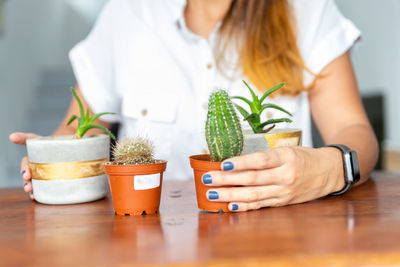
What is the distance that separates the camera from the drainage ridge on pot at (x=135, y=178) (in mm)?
659

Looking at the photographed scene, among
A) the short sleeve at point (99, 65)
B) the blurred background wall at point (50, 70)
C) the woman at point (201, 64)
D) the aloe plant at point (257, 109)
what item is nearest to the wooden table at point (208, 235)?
the aloe plant at point (257, 109)

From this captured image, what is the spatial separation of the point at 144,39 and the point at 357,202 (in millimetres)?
858

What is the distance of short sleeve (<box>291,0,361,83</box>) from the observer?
1.21 metres

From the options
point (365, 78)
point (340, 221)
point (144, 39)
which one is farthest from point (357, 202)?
point (365, 78)

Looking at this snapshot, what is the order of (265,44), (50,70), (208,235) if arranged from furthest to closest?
(50,70) < (265,44) < (208,235)

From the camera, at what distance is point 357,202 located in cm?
72

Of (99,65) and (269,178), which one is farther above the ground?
(99,65)

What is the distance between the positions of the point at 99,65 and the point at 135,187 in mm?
795

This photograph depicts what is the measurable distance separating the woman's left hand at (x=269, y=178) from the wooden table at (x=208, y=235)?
0.06ft

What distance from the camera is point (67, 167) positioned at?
77 cm

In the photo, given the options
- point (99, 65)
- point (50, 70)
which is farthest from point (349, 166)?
point (50, 70)

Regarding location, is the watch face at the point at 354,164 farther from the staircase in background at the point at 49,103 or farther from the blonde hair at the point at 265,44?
the staircase in background at the point at 49,103

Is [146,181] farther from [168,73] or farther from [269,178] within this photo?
[168,73]

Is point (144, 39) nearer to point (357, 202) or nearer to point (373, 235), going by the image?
point (357, 202)
